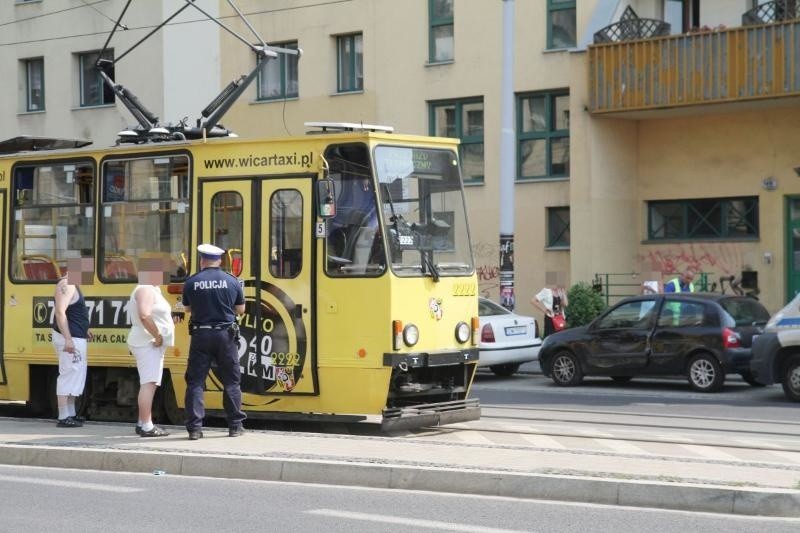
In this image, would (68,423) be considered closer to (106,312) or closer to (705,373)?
(106,312)

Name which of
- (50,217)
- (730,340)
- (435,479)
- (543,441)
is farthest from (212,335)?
(730,340)

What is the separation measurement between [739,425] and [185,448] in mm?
6426

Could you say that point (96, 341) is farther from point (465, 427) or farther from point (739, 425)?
point (739, 425)

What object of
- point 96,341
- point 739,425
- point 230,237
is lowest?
point 739,425

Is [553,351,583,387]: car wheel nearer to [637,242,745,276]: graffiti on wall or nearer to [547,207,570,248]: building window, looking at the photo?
[637,242,745,276]: graffiti on wall

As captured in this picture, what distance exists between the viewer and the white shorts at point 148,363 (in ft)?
43.7

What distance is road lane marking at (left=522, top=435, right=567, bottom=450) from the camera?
516 inches

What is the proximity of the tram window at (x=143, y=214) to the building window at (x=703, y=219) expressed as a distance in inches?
710

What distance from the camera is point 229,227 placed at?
1430cm

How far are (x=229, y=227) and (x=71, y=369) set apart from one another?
216 centimetres

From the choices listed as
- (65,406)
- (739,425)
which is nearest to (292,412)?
(65,406)

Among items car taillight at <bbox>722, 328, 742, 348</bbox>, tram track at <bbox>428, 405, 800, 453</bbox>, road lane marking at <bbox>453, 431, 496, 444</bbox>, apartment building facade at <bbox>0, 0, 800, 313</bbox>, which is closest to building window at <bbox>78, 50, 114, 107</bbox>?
apartment building facade at <bbox>0, 0, 800, 313</bbox>

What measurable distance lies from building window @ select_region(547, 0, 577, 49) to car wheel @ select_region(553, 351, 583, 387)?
38.6 feet

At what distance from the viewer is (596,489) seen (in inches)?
389
